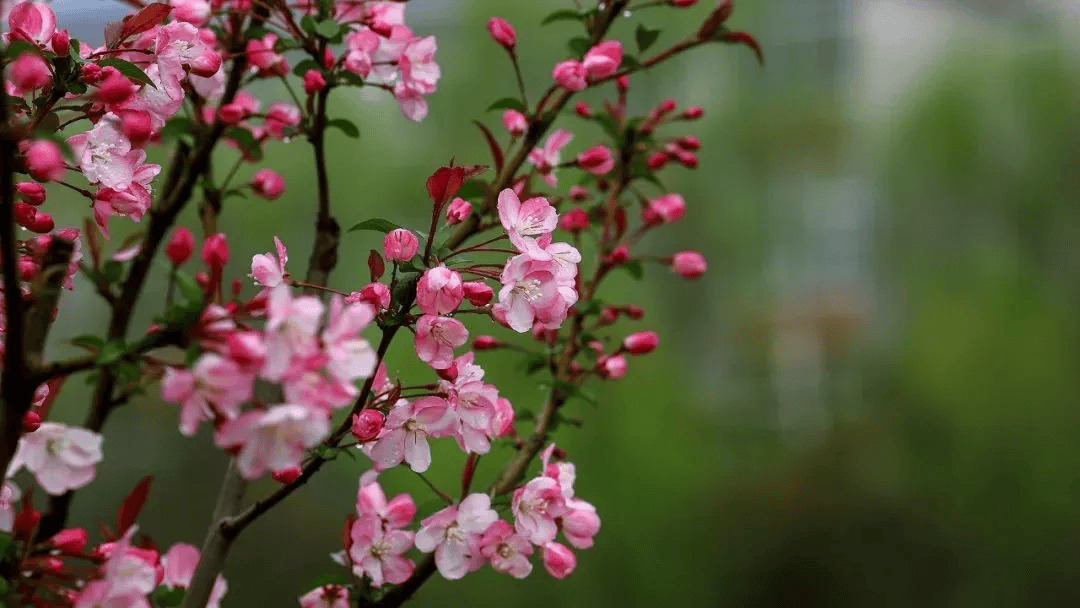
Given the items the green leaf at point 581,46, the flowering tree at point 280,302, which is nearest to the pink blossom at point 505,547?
the flowering tree at point 280,302

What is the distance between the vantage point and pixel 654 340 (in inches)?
39.9

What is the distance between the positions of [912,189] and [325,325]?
5.51 metres

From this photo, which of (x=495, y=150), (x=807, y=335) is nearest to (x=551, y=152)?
(x=495, y=150)

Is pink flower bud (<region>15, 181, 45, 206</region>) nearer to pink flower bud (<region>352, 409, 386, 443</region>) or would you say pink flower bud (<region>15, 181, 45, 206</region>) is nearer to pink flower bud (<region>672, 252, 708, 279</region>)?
pink flower bud (<region>352, 409, 386, 443</region>)

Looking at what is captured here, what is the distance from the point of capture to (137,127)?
56 centimetres

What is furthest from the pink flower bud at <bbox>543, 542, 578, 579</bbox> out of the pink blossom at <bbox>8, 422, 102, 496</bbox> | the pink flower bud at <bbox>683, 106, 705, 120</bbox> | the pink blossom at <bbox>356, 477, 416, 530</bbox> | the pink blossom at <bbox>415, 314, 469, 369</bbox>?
the pink flower bud at <bbox>683, 106, 705, 120</bbox>

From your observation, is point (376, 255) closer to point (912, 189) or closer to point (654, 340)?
point (654, 340)

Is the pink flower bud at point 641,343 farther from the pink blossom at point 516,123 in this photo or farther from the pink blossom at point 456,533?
the pink blossom at point 456,533

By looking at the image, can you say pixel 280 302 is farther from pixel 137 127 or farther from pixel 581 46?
pixel 581 46

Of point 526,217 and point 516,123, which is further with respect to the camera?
point 516,123

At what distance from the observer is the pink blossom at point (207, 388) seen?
38cm

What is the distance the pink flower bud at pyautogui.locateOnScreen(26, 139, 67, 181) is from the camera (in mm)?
475

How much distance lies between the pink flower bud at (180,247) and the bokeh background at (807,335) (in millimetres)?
4006

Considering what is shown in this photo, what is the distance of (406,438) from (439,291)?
0.40 feet
